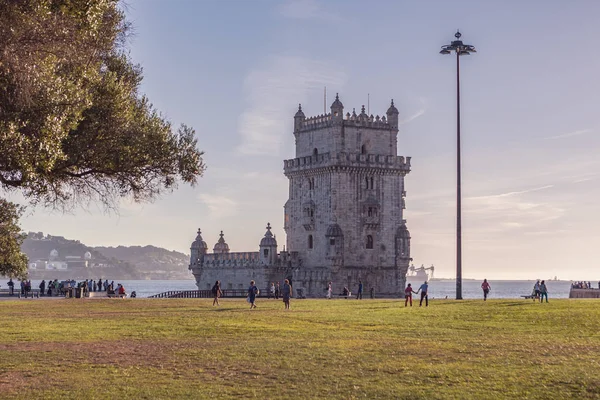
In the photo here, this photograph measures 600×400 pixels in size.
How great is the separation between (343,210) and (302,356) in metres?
73.5

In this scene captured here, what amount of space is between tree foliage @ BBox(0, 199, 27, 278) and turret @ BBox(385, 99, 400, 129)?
50.2 m

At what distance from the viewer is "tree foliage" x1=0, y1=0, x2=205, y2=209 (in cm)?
2486

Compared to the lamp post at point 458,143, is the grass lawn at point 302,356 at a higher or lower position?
lower

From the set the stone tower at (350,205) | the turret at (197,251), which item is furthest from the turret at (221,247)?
the stone tower at (350,205)

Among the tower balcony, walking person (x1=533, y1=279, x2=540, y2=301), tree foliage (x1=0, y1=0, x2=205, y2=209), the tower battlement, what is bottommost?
walking person (x1=533, y1=279, x2=540, y2=301)

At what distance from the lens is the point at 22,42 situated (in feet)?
81.6

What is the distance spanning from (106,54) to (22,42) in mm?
6943

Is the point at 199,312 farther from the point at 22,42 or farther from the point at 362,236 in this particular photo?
the point at 362,236

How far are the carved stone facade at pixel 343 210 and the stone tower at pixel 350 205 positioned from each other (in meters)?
0.11

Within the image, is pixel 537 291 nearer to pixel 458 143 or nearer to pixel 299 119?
pixel 458 143

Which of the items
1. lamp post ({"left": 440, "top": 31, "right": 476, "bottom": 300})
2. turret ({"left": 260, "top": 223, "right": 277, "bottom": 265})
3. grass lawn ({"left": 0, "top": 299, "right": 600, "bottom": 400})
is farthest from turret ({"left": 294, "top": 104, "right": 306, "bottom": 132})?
grass lawn ({"left": 0, "top": 299, "right": 600, "bottom": 400})

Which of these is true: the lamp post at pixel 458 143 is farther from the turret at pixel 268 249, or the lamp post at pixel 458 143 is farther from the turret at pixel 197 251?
the turret at pixel 197 251

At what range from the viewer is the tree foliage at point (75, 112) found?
24859mm

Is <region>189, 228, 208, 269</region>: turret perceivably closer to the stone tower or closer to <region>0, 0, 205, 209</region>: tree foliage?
the stone tower
